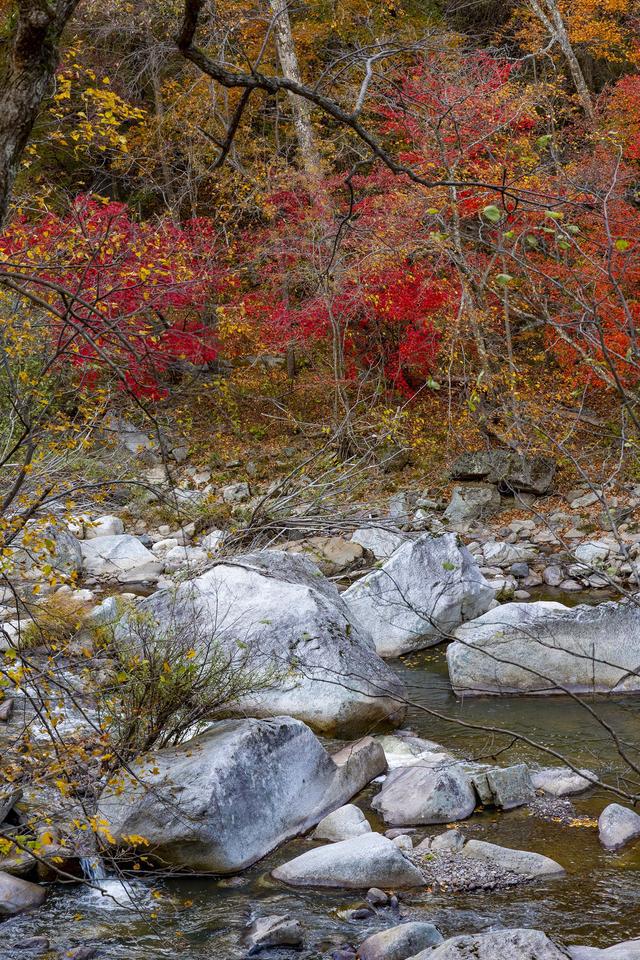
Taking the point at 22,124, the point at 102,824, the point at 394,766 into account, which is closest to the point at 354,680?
the point at 394,766

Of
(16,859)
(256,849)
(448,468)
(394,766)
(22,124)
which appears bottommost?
(448,468)

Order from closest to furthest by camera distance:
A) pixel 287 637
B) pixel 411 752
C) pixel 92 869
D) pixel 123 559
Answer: pixel 92 869, pixel 411 752, pixel 287 637, pixel 123 559

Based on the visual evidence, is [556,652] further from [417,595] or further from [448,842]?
[448,842]

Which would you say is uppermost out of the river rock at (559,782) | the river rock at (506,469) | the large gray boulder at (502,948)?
the large gray boulder at (502,948)

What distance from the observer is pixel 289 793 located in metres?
5.16

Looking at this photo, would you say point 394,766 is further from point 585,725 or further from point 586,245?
point 586,245

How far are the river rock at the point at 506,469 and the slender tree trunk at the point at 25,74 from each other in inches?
444

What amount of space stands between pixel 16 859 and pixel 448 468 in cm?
1050

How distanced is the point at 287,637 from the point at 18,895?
9.35 feet

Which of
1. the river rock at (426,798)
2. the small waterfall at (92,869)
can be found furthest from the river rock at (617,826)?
the small waterfall at (92,869)

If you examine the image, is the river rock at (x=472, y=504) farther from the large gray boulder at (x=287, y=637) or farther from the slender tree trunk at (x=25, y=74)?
the slender tree trunk at (x=25, y=74)

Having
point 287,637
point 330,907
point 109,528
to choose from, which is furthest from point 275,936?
point 109,528

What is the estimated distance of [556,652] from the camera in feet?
24.5

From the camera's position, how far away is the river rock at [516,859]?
177 inches
